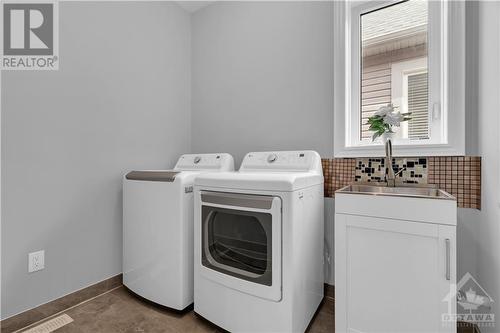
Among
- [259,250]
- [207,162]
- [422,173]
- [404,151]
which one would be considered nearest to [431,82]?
[404,151]

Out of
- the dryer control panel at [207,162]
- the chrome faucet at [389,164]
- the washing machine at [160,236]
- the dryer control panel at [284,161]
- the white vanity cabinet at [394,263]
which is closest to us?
the white vanity cabinet at [394,263]

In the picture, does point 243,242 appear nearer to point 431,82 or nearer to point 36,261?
point 36,261

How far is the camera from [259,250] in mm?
1384

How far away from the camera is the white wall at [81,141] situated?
1508mm

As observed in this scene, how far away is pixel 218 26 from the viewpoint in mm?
2518

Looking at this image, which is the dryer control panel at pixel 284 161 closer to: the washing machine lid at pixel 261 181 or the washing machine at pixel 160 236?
the washing machine lid at pixel 261 181

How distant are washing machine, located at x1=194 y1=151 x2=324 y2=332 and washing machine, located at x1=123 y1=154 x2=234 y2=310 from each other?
Result: 10 centimetres

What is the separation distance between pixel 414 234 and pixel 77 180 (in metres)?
2.06

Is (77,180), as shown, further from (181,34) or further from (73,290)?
(181,34)

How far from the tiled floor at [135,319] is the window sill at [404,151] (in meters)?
1.06

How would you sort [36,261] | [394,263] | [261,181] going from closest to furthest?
1. [394,263]
2. [261,181]
3. [36,261]

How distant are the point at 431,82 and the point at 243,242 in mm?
1532

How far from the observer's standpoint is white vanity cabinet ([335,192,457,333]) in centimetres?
109

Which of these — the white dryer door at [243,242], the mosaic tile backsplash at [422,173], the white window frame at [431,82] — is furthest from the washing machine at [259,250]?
the white window frame at [431,82]
